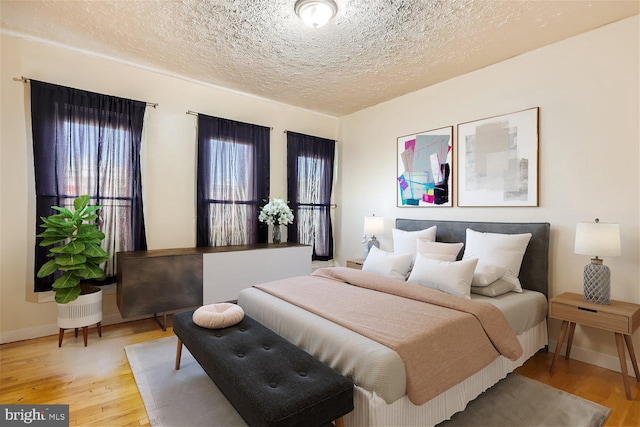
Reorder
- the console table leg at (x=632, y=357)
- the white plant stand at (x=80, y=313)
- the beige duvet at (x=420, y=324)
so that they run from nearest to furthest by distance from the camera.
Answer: the beige duvet at (x=420, y=324)
the console table leg at (x=632, y=357)
the white plant stand at (x=80, y=313)

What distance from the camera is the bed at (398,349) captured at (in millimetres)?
1549

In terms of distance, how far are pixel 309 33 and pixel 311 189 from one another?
8.15ft

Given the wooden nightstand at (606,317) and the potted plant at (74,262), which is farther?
the potted plant at (74,262)

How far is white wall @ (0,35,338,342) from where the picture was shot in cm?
290

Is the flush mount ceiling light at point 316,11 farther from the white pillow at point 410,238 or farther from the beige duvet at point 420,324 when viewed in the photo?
the white pillow at point 410,238

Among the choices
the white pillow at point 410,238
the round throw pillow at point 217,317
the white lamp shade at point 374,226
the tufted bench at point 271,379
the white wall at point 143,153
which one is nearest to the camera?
the tufted bench at point 271,379

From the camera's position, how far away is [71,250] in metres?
2.72

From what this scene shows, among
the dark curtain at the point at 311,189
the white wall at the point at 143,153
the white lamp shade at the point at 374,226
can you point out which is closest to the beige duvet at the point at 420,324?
the white lamp shade at the point at 374,226

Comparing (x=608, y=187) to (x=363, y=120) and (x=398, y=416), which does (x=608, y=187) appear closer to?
(x=398, y=416)

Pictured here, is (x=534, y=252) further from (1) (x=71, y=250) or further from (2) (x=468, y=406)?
(1) (x=71, y=250)

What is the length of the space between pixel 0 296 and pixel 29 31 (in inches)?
94.5

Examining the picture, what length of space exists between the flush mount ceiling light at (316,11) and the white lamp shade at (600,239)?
99.3 inches

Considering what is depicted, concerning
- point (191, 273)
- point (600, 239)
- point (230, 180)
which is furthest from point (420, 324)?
point (230, 180)

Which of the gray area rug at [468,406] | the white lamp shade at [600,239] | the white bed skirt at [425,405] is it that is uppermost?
the white lamp shade at [600,239]
